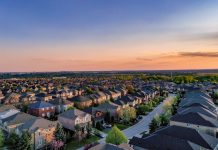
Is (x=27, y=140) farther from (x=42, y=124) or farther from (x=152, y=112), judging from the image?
(x=152, y=112)

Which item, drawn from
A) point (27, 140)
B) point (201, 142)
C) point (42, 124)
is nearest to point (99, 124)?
point (42, 124)

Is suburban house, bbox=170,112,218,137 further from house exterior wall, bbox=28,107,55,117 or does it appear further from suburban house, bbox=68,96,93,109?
house exterior wall, bbox=28,107,55,117

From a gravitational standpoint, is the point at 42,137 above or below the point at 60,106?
below

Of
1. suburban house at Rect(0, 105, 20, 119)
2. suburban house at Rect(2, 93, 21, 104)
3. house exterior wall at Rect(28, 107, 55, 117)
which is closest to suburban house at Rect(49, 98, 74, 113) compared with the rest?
house exterior wall at Rect(28, 107, 55, 117)

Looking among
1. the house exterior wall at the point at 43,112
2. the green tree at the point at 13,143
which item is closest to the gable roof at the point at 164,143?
the green tree at the point at 13,143

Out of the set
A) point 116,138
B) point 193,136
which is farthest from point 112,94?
point 193,136

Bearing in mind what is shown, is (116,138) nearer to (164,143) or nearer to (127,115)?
(164,143)

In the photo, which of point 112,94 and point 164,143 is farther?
point 112,94
